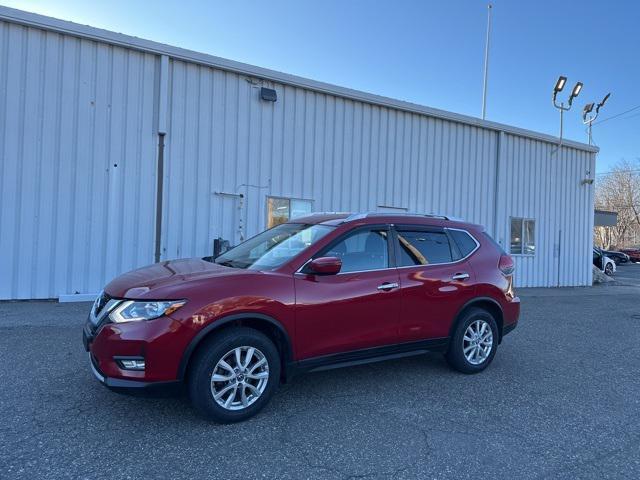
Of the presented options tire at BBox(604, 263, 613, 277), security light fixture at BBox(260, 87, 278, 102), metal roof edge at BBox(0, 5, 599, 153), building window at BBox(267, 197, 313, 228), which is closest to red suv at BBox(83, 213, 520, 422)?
building window at BBox(267, 197, 313, 228)

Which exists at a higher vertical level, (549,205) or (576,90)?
(576,90)

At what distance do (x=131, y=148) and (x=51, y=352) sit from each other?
5.07 metres

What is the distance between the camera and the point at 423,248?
487 cm

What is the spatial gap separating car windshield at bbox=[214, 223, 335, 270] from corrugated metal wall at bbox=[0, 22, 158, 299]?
525cm

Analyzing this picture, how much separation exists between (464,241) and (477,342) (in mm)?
1154

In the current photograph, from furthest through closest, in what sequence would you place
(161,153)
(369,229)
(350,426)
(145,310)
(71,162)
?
(161,153)
(71,162)
(369,229)
(350,426)
(145,310)

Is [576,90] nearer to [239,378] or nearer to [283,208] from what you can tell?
Result: [283,208]

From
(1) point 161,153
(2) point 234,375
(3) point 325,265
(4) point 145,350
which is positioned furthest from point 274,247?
(1) point 161,153

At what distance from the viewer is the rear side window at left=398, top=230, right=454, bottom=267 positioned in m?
4.68

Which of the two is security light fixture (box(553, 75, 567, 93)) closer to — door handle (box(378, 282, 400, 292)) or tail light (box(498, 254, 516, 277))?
tail light (box(498, 254, 516, 277))

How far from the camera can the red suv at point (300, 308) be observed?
336 centimetres

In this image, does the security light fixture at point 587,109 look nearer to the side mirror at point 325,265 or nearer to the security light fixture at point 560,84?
the security light fixture at point 560,84

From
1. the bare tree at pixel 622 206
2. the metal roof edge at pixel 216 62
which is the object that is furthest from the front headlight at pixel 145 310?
the bare tree at pixel 622 206

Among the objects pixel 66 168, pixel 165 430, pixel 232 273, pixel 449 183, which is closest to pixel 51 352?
pixel 165 430
